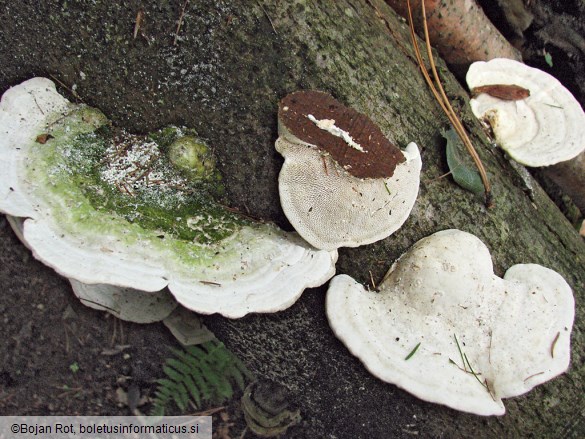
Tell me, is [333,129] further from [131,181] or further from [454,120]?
[131,181]

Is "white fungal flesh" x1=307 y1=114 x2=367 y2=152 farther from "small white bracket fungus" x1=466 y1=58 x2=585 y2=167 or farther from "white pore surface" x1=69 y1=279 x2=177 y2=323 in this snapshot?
"small white bracket fungus" x1=466 y1=58 x2=585 y2=167

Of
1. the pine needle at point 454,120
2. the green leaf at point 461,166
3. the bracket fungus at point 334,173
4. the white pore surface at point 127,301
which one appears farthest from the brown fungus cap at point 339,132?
the white pore surface at point 127,301

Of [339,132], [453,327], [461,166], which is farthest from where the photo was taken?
[461,166]

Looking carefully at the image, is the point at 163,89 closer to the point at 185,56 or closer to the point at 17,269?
the point at 185,56

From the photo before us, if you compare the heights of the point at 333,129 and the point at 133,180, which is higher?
the point at 333,129

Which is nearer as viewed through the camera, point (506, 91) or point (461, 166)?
point (461, 166)

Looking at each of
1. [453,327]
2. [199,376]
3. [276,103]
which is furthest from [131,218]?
[453,327]

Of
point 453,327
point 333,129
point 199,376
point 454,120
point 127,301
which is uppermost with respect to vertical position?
point 454,120
